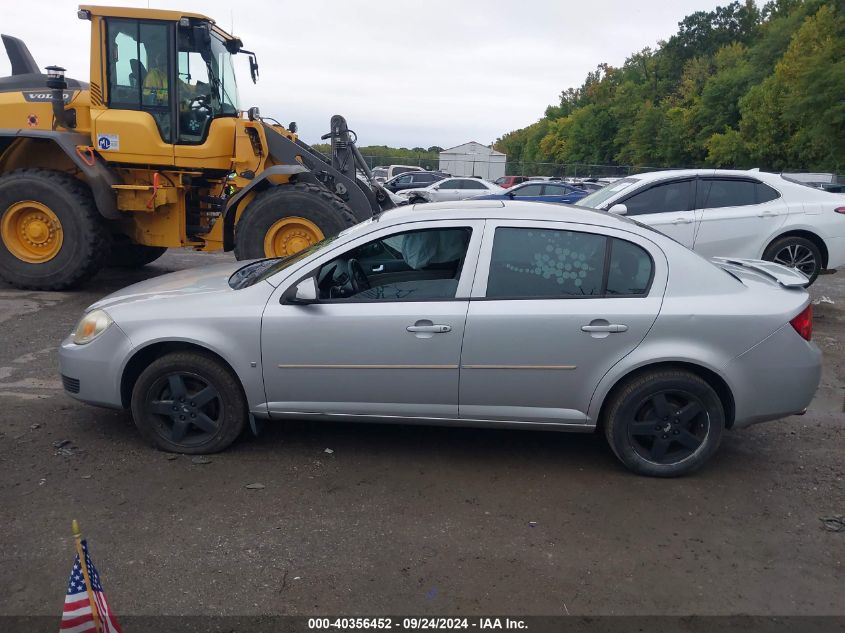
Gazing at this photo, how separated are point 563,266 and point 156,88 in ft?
21.3

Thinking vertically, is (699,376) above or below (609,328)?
below

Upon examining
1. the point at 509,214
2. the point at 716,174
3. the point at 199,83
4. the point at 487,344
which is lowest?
the point at 487,344

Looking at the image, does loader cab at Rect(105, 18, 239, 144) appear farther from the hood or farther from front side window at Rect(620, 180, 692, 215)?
front side window at Rect(620, 180, 692, 215)

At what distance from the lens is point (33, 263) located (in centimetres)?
880

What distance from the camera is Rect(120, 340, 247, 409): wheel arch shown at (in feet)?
14.0

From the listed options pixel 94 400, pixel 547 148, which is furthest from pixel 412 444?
pixel 547 148

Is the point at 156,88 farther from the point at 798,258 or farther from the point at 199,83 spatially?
the point at 798,258

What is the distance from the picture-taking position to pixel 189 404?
4.30 metres

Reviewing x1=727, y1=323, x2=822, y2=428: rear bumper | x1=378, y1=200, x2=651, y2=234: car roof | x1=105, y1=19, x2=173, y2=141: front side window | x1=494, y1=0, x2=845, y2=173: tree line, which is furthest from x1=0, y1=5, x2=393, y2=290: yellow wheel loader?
x1=494, y1=0, x2=845, y2=173: tree line

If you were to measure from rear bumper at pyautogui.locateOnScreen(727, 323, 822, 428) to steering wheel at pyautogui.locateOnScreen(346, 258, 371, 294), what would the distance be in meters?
2.24

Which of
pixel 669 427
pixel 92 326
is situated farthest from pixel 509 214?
pixel 92 326

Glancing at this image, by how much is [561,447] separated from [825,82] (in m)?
39.7

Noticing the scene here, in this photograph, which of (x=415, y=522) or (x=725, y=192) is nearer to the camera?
(x=415, y=522)

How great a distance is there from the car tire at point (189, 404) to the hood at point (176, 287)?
17.9 inches
